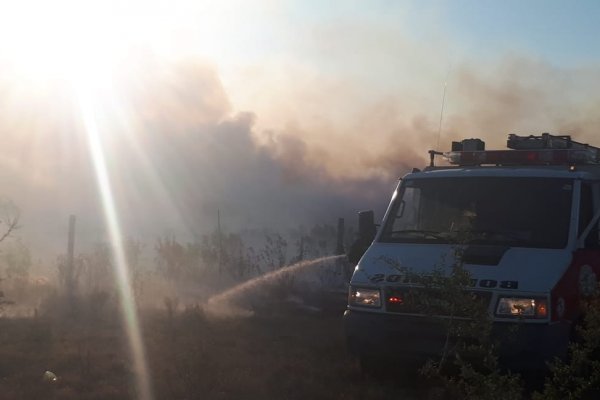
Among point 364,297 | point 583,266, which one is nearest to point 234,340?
point 364,297

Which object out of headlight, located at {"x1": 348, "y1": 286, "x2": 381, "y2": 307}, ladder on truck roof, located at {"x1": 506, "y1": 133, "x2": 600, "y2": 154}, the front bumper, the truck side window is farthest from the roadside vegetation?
ladder on truck roof, located at {"x1": 506, "y1": 133, "x2": 600, "y2": 154}

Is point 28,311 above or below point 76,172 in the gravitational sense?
below

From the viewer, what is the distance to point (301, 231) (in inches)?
1054

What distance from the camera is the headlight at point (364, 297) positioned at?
23.2ft

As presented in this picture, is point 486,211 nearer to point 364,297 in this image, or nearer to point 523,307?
point 523,307

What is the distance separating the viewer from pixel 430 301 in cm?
536

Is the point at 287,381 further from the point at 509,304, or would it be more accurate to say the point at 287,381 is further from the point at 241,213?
the point at 241,213

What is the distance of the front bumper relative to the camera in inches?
252

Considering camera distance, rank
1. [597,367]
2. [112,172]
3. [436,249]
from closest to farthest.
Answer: [597,367] < [436,249] < [112,172]

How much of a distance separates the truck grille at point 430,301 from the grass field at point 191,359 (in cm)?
87

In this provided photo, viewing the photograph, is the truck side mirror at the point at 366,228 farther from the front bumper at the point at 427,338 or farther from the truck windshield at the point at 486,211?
the front bumper at the point at 427,338

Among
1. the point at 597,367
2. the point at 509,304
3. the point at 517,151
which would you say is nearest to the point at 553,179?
the point at 517,151

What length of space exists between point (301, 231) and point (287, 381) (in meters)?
19.3

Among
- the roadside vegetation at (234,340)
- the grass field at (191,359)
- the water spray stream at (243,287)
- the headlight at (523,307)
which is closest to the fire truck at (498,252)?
the headlight at (523,307)
